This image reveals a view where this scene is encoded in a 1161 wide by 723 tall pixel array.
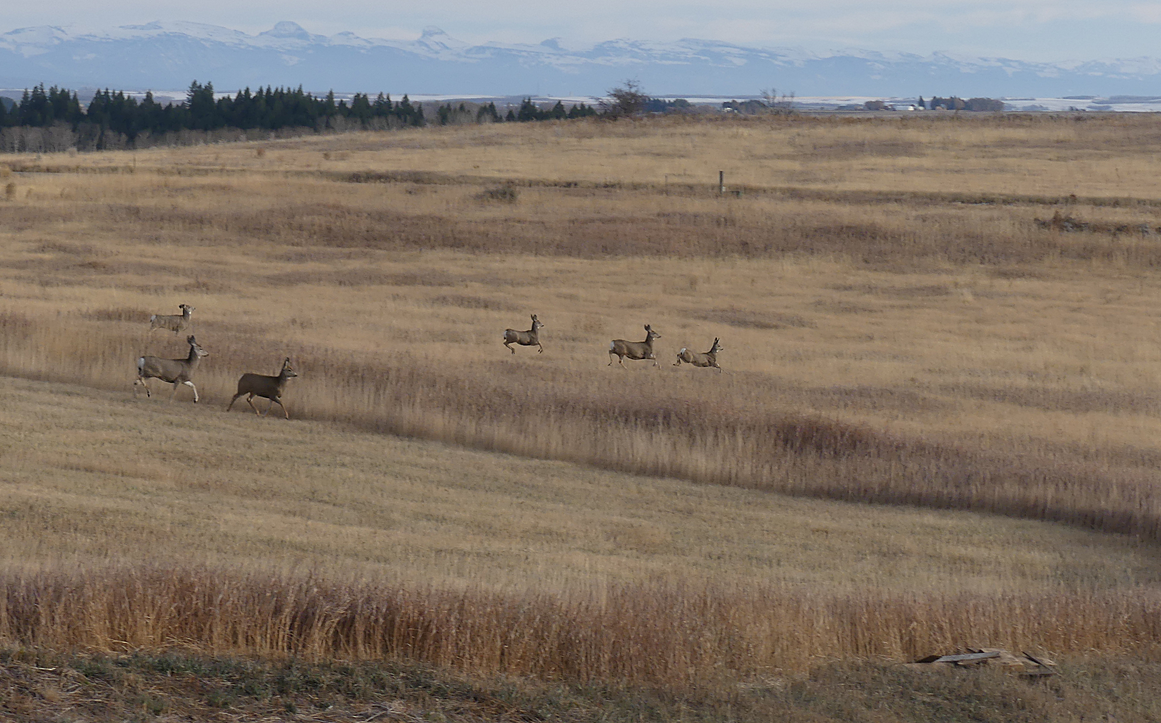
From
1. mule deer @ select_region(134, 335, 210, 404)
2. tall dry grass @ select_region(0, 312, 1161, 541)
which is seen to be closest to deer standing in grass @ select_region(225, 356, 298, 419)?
tall dry grass @ select_region(0, 312, 1161, 541)

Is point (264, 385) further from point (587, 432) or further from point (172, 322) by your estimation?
point (172, 322)

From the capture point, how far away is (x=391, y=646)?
7.80 m

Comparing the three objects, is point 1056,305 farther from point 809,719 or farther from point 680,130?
point 680,130

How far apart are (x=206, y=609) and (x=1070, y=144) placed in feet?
265

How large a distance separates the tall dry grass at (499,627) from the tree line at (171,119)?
109 meters

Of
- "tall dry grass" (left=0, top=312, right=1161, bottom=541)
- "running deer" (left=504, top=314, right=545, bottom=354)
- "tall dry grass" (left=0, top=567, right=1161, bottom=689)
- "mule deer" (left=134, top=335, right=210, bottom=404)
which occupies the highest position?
"tall dry grass" (left=0, top=567, right=1161, bottom=689)

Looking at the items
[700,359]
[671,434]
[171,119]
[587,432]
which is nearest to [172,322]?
[700,359]

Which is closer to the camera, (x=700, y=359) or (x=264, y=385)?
(x=264, y=385)

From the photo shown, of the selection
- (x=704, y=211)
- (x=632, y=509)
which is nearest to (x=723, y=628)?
(x=632, y=509)

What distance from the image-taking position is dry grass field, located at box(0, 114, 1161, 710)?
27.8 feet

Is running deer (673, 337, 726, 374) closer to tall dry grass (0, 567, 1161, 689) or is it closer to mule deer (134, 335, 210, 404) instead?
mule deer (134, 335, 210, 404)

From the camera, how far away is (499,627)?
795 cm

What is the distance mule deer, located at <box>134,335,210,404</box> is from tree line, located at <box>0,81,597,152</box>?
96.7 meters

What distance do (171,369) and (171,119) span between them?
349ft
